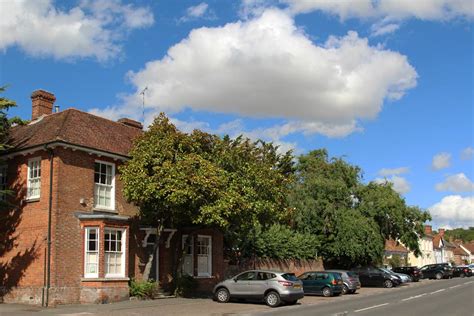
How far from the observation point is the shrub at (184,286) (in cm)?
2455

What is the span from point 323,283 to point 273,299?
745cm

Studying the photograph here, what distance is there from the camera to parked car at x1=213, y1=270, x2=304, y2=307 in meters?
21.2

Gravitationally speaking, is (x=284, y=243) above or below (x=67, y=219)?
below

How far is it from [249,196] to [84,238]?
6.97m

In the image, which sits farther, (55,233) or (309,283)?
(309,283)

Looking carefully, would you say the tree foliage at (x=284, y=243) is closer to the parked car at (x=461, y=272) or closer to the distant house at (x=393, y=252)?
the parked car at (x=461, y=272)

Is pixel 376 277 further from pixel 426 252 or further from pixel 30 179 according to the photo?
pixel 426 252

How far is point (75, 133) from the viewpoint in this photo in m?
22.6

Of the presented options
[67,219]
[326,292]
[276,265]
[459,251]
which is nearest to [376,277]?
[276,265]

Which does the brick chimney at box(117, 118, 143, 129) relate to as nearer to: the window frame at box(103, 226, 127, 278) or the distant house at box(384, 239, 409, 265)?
the window frame at box(103, 226, 127, 278)

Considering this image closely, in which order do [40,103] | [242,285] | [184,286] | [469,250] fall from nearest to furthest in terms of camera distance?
[242,285] → [184,286] → [40,103] → [469,250]

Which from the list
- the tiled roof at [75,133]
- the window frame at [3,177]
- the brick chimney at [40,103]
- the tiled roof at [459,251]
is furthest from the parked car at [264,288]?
the tiled roof at [459,251]

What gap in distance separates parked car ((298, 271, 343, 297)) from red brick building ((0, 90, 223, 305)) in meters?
8.49

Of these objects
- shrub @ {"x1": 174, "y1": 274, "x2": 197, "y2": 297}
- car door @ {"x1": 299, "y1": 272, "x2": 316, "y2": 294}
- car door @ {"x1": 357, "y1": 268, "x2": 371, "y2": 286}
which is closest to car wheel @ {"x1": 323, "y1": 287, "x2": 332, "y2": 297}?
car door @ {"x1": 299, "y1": 272, "x2": 316, "y2": 294}
